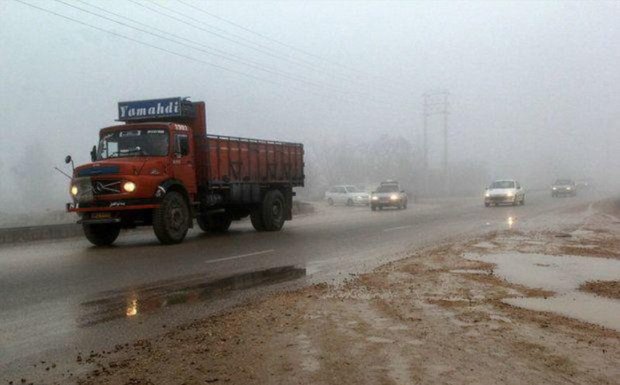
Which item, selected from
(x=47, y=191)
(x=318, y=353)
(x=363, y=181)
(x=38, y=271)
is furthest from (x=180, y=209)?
(x=47, y=191)

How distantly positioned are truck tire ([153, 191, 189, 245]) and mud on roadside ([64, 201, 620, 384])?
7186 mm

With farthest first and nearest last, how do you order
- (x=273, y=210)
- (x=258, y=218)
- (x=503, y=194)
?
(x=503, y=194) → (x=273, y=210) → (x=258, y=218)

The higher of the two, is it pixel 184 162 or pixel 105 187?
pixel 184 162

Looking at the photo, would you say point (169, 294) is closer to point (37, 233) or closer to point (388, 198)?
point (37, 233)

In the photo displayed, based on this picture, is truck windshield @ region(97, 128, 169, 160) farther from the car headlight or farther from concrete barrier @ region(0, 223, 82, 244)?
concrete barrier @ region(0, 223, 82, 244)

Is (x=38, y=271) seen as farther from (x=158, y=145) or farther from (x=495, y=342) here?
(x=495, y=342)

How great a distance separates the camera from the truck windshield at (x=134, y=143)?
14.6 m

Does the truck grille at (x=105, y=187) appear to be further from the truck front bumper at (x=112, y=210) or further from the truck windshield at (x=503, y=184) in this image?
the truck windshield at (x=503, y=184)

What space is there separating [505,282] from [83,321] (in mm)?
6038

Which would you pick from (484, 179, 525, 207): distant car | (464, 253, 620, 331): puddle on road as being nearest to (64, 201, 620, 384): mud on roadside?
(464, 253, 620, 331): puddle on road

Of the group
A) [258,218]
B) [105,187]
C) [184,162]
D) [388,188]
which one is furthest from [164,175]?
[388,188]

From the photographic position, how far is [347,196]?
48000mm

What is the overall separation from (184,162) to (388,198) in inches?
910

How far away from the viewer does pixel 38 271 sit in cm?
1036
